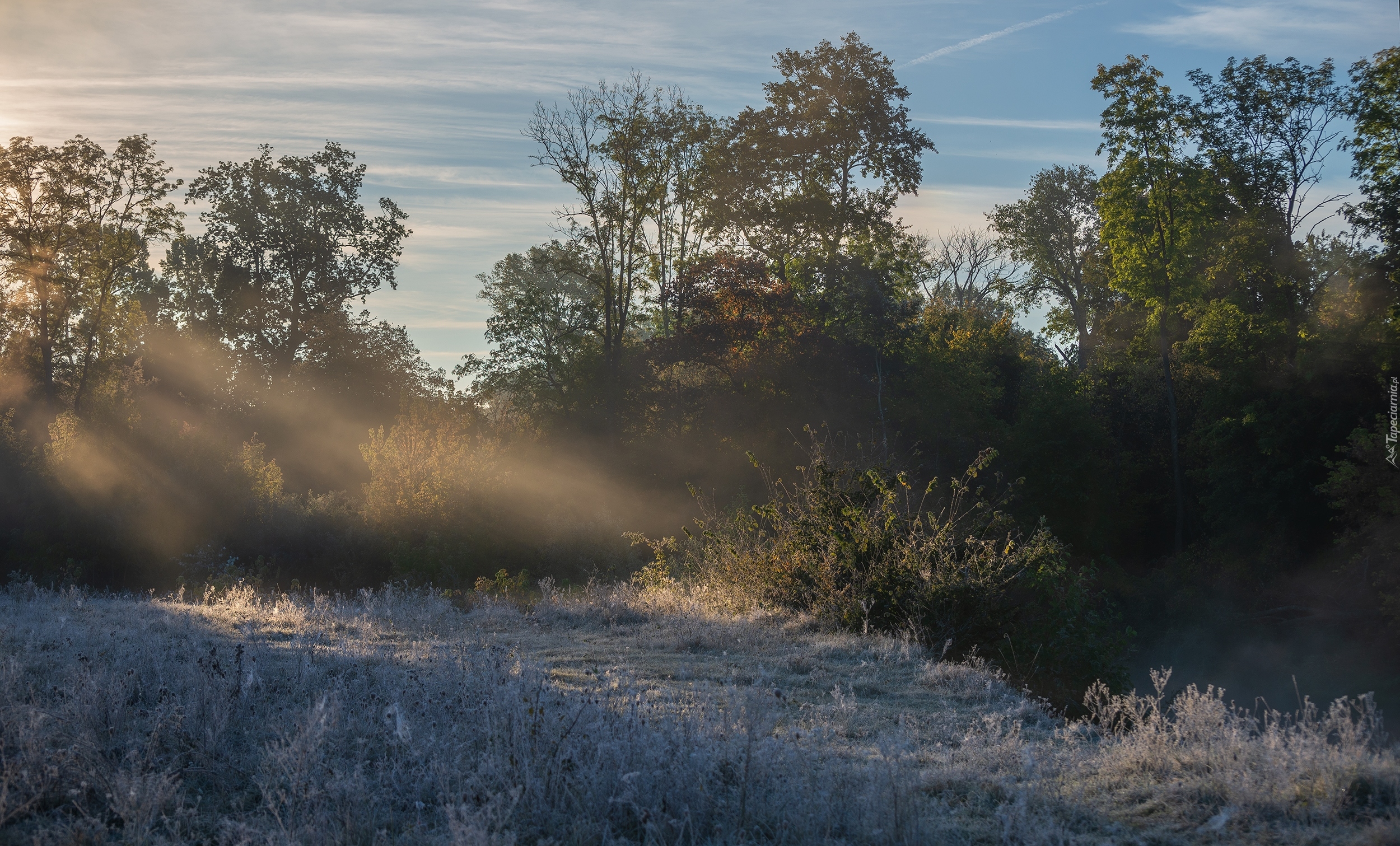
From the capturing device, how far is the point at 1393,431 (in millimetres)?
19906

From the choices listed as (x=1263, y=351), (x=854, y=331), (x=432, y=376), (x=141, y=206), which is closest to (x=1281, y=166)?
(x=1263, y=351)

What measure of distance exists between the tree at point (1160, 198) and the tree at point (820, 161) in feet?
22.9

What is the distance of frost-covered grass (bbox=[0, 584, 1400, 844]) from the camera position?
365 centimetres

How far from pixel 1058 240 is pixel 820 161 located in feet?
65.3

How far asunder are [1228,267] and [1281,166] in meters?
4.41

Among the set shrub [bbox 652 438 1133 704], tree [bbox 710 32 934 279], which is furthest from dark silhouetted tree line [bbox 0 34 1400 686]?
shrub [bbox 652 438 1133 704]

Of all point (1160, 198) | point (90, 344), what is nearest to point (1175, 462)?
point (1160, 198)

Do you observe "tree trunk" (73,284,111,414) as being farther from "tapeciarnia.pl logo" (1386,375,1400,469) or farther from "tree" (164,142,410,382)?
"tapeciarnia.pl logo" (1386,375,1400,469)

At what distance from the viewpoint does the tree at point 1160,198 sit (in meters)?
30.6

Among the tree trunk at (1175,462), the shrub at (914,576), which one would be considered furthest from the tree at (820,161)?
the shrub at (914,576)

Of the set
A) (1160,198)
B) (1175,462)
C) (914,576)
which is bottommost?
(914,576)

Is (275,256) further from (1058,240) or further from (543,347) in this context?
(1058,240)

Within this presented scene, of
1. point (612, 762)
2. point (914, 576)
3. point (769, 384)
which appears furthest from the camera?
point (769, 384)

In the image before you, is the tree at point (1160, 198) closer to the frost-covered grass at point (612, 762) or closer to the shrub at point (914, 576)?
the shrub at point (914, 576)
